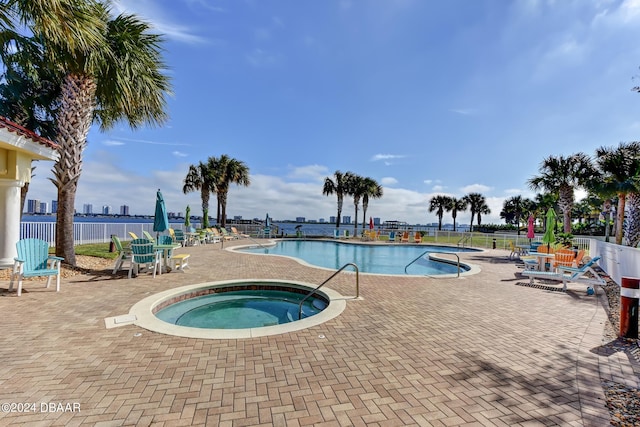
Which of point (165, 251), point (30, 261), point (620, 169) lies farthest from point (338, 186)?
point (30, 261)

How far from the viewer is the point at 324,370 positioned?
10.0ft

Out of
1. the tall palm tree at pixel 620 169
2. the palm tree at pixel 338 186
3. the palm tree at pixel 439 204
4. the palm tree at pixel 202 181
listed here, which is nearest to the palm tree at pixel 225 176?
the palm tree at pixel 202 181

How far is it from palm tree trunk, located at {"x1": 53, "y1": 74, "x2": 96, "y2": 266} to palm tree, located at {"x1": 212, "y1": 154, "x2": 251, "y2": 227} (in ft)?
59.2

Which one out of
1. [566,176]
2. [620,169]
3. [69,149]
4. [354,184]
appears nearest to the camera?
[69,149]

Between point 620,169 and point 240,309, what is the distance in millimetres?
18822

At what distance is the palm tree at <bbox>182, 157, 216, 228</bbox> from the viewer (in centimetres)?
2592

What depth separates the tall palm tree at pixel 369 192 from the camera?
3603 cm

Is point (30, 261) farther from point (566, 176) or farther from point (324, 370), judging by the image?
point (566, 176)

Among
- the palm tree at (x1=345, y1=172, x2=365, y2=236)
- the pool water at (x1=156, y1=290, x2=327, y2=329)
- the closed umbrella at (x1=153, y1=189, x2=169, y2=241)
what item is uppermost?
the palm tree at (x1=345, y1=172, x2=365, y2=236)

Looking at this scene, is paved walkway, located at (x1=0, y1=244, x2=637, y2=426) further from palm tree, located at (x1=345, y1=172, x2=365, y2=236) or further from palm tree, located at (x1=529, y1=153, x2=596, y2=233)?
palm tree, located at (x1=345, y1=172, x2=365, y2=236)

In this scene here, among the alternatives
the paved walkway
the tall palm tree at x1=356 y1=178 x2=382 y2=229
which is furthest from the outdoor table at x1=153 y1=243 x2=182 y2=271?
the tall palm tree at x1=356 y1=178 x2=382 y2=229

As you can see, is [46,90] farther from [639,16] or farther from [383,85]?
[639,16]

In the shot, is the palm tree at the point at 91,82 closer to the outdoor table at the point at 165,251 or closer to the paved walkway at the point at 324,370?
the outdoor table at the point at 165,251

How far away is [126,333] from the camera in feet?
13.0
